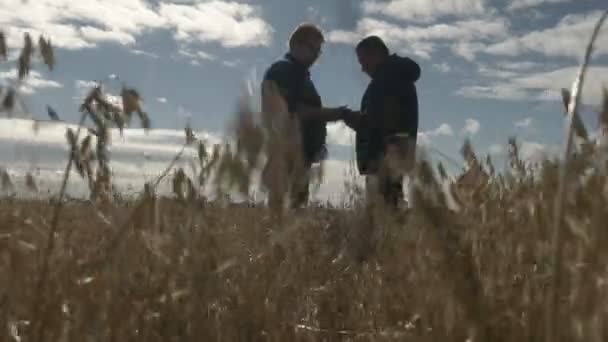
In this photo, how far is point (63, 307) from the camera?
1127 millimetres

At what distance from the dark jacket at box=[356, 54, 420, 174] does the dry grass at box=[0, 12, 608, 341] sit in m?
3.19

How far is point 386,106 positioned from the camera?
5.06 meters

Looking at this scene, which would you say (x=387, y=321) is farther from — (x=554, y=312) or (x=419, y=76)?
(x=419, y=76)

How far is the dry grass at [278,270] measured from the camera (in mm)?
650

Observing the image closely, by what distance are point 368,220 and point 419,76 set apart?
3114 millimetres

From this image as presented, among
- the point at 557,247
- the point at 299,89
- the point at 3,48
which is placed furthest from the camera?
the point at 299,89

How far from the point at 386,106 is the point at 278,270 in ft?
11.3

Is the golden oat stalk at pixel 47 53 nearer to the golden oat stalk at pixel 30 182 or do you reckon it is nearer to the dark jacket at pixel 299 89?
the golden oat stalk at pixel 30 182

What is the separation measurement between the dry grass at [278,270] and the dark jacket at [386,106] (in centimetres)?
319

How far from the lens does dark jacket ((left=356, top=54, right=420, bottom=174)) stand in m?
5.04

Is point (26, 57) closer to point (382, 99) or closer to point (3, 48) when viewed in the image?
point (3, 48)

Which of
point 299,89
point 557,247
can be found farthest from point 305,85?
point 557,247

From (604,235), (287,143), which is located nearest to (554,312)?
(604,235)

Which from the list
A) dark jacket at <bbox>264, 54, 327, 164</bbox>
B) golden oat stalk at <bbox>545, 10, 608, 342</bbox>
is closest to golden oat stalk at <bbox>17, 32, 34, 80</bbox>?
golden oat stalk at <bbox>545, 10, 608, 342</bbox>
